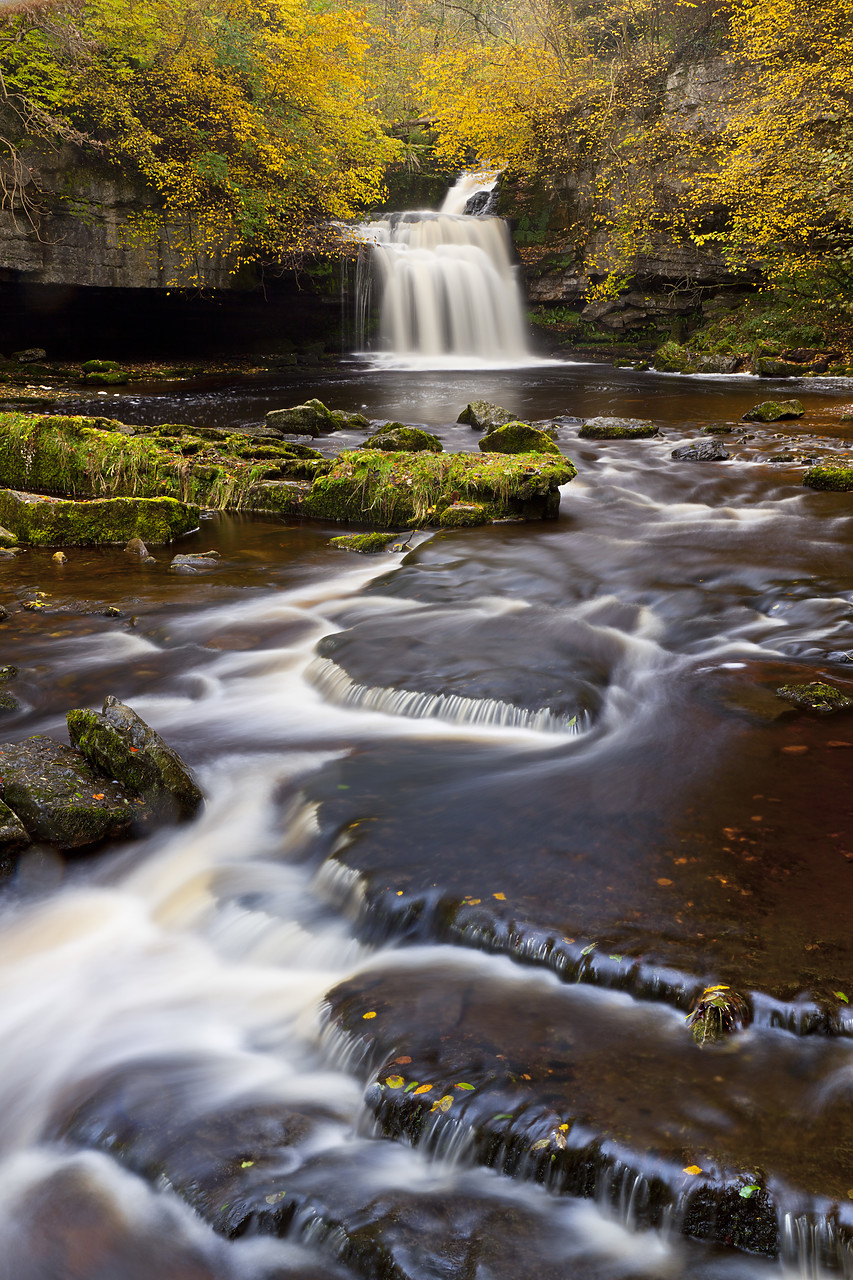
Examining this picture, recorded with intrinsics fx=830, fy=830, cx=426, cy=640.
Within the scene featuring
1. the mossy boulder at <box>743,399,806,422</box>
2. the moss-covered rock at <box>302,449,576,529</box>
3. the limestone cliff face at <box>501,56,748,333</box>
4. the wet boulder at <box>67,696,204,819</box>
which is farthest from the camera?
the limestone cliff face at <box>501,56,748,333</box>

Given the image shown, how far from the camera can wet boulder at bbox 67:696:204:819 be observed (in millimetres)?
3906

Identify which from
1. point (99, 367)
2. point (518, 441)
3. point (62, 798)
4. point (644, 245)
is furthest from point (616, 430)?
point (644, 245)

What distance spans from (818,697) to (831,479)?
618 cm

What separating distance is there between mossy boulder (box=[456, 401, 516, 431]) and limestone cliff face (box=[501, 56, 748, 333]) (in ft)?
46.8

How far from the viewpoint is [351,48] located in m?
22.6

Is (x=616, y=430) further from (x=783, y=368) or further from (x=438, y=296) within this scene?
(x=438, y=296)

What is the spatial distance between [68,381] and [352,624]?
54.2 ft

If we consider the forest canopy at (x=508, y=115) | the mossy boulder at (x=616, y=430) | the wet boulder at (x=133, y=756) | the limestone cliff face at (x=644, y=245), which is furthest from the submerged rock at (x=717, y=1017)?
the limestone cliff face at (x=644, y=245)

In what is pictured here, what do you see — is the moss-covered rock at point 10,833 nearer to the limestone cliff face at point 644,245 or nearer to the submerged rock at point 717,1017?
the submerged rock at point 717,1017

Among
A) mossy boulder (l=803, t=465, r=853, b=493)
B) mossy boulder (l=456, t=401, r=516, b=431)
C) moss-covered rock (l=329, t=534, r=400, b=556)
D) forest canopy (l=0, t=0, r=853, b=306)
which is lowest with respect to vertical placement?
moss-covered rock (l=329, t=534, r=400, b=556)

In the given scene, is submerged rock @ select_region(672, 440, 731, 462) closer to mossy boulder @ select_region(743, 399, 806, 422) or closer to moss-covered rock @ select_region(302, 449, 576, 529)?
mossy boulder @ select_region(743, 399, 806, 422)

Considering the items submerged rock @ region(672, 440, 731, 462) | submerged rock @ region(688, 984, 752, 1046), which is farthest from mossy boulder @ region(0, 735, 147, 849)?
submerged rock @ region(672, 440, 731, 462)

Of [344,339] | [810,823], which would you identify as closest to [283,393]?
[344,339]

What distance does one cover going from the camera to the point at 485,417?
13.6m
